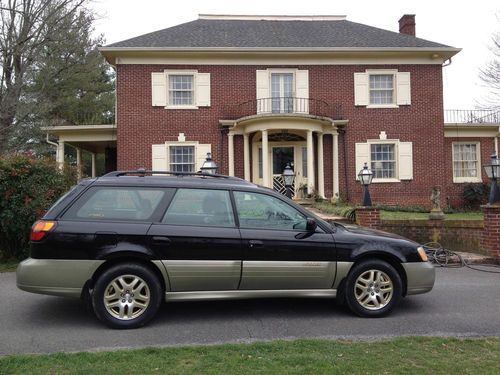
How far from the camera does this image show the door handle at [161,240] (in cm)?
468

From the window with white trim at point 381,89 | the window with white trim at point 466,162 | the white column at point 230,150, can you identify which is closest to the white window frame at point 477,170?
the window with white trim at point 466,162

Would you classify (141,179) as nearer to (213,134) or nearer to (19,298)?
(19,298)

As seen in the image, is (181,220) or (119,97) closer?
(181,220)

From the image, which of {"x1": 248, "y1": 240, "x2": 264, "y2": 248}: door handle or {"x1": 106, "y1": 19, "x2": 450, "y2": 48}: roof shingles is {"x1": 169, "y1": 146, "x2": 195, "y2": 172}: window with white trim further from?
{"x1": 248, "y1": 240, "x2": 264, "y2": 248}: door handle

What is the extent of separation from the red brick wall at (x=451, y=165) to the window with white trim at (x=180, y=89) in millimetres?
11151

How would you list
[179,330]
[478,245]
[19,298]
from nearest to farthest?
[179,330], [19,298], [478,245]

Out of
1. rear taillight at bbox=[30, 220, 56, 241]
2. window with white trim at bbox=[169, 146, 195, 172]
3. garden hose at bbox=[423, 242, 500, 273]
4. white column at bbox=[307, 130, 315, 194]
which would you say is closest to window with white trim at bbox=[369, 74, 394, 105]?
white column at bbox=[307, 130, 315, 194]

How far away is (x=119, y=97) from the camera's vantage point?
667 inches

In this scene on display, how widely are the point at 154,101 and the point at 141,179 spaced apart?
41.6ft

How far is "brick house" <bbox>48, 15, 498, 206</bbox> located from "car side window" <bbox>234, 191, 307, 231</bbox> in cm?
1146

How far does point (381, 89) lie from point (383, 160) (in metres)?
2.85

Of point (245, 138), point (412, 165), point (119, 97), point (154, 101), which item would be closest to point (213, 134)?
point (245, 138)

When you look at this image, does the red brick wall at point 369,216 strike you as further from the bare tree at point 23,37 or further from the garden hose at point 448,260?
the bare tree at point 23,37

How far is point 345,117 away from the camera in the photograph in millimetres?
17641
